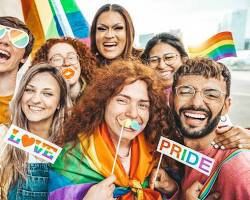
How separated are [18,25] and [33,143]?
66cm

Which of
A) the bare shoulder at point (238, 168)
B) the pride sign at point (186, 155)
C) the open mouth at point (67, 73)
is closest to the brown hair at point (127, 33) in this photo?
the open mouth at point (67, 73)

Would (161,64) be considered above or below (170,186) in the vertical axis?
above

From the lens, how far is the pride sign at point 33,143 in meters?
2.06

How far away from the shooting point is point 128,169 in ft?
6.79

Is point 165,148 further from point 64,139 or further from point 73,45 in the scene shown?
point 73,45

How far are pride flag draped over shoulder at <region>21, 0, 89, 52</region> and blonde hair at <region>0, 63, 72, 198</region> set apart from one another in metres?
0.16

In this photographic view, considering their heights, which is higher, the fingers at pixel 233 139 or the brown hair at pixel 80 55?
the brown hair at pixel 80 55

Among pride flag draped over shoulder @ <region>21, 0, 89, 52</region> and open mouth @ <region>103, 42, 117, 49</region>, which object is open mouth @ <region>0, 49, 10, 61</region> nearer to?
pride flag draped over shoulder @ <region>21, 0, 89, 52</region>

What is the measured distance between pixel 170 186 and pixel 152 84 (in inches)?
23.1

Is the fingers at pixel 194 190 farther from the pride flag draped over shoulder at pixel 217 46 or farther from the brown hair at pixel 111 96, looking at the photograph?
the pride flag draped over shoulder at pixel 217 46

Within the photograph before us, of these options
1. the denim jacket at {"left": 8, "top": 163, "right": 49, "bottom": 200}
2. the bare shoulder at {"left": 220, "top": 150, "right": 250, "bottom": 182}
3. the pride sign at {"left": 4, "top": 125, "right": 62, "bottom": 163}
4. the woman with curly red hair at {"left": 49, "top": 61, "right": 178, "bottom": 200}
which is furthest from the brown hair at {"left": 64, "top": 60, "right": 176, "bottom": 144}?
the bare shoulder at {"left": 220, "top": 150, "right": 250, "bottom": 182}

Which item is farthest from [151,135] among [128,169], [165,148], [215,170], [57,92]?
[57,92]

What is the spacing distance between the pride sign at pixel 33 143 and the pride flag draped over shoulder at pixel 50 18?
0.47m

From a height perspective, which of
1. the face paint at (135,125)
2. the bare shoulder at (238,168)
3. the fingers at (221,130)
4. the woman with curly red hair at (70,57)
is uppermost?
the woman with curly red hair at (70,57)
